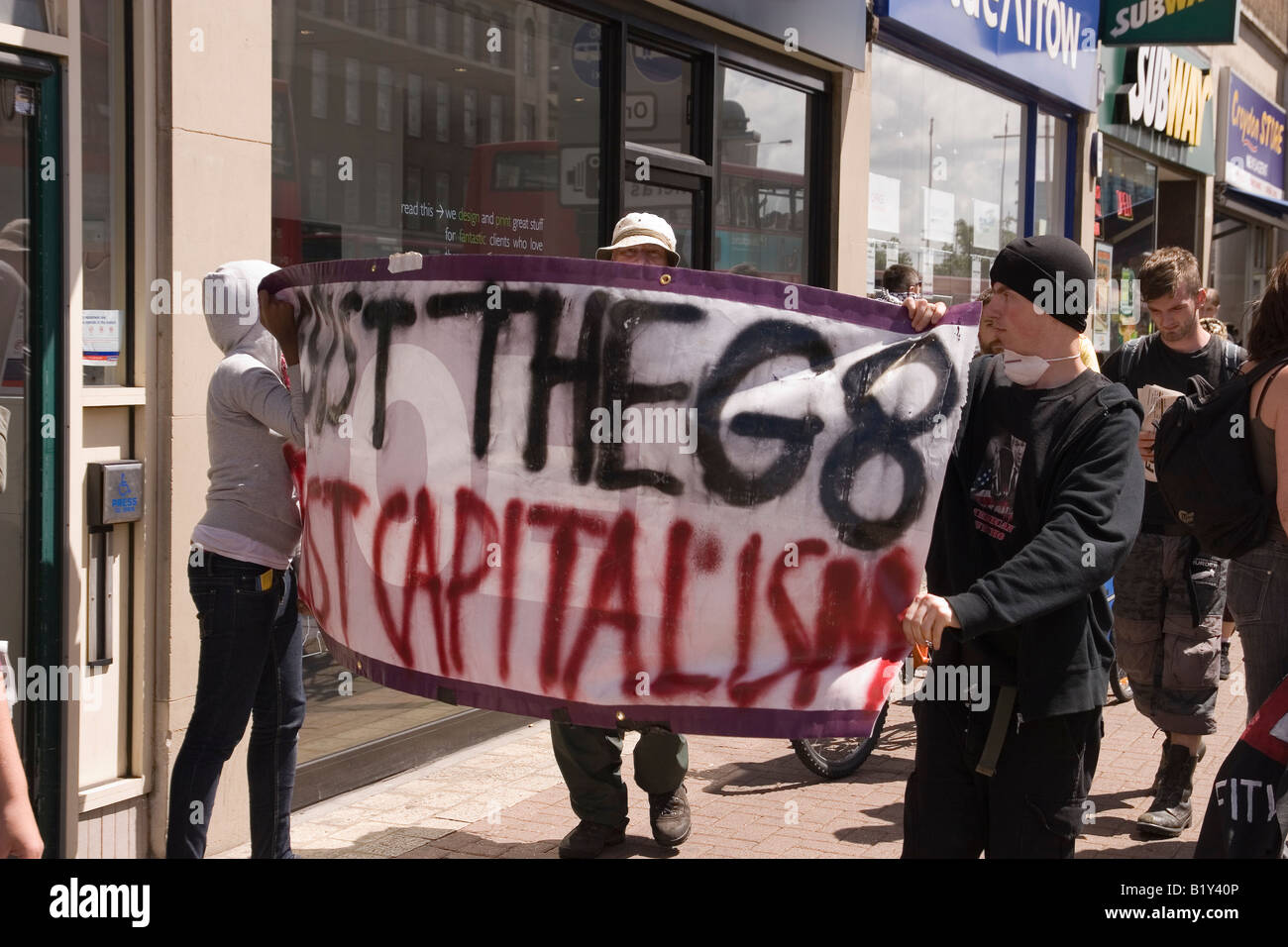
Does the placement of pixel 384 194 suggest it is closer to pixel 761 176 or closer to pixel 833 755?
pixel 833 755

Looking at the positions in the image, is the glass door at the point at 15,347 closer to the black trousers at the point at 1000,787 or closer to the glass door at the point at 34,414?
the glass door at the point at 34,414

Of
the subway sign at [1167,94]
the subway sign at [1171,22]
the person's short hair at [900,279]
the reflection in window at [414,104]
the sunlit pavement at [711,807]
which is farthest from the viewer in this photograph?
the subway sign at [1167,94]

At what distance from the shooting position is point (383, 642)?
11.7 feet

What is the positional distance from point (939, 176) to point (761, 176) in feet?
9.90

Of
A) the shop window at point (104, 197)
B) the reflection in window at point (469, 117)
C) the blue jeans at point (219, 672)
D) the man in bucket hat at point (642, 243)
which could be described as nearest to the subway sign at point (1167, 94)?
the reflection in window at point (469, 117)

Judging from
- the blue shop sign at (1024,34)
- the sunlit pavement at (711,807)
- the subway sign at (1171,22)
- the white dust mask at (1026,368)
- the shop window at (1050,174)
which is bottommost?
the sunlit pavement at (711,807)

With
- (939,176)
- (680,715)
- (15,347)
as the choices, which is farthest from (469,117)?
(939,176)

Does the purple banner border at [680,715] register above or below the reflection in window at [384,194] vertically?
below

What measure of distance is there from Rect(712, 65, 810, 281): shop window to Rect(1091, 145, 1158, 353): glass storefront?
20.3 ft

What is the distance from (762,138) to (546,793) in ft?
15.5

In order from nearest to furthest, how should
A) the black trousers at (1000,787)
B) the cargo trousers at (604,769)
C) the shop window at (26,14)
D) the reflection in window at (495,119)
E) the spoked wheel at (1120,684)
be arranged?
the black trousers at (1000,787) < the shop window at (26,14) < the cargo trousers at (604,769) < the reflection in window at (495,119) < the spoked wheel at (1120,684)

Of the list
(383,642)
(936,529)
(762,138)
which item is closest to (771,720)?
(936,529)

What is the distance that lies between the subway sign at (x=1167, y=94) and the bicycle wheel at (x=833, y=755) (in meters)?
10.7

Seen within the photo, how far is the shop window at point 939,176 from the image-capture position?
34.4 feet
